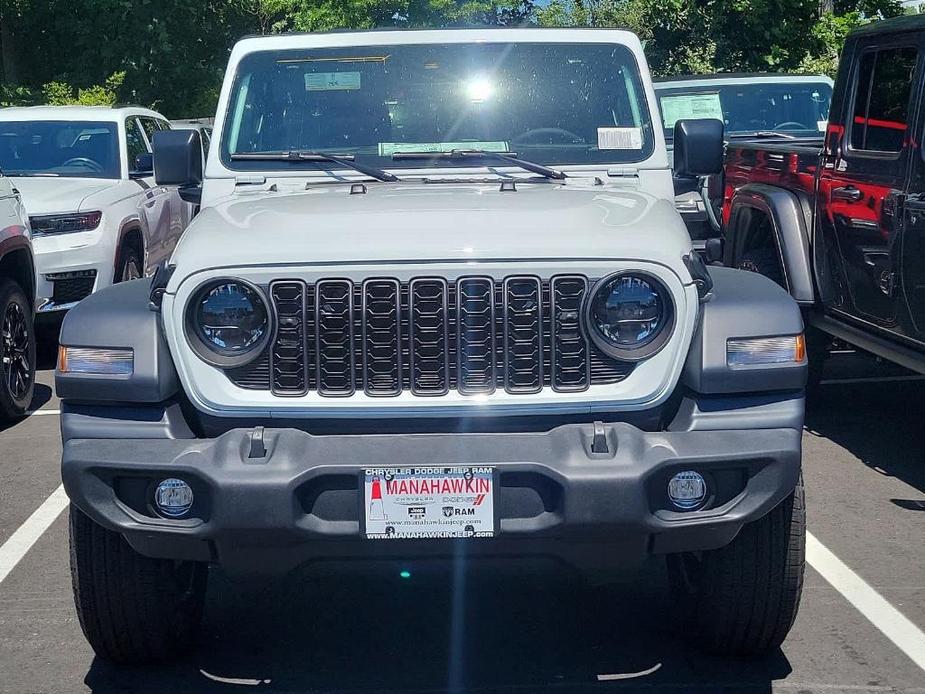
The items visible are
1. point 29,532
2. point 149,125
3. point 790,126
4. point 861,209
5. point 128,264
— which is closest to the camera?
point 29,532

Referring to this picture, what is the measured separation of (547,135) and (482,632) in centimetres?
181

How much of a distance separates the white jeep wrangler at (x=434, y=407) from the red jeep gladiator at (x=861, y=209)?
245cm

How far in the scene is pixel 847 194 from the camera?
6980mm

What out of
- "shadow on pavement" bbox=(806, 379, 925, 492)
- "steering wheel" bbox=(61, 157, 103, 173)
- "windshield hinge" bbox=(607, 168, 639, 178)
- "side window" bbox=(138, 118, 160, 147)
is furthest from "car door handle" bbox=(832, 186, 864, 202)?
"side window" bbox=(138, 118, 160, 147)

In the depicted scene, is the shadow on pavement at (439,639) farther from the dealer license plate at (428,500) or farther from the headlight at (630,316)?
the headlight at (630,316)

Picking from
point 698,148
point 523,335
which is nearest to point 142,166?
point 698,148

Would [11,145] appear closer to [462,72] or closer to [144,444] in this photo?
[462,72]

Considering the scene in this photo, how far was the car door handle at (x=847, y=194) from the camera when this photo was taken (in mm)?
6859

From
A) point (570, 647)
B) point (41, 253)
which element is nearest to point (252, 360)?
point (570, 647)

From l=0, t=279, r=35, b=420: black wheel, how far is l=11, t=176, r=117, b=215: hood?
184 cm

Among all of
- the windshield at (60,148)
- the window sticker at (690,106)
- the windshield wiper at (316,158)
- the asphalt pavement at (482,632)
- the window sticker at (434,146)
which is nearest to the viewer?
the asphalt pavement at (482,632)

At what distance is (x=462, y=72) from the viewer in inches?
212

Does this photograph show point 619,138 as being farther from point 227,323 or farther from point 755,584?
point 227,323

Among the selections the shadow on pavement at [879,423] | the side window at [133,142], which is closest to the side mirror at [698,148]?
the shadow on pavement at [879,423]
